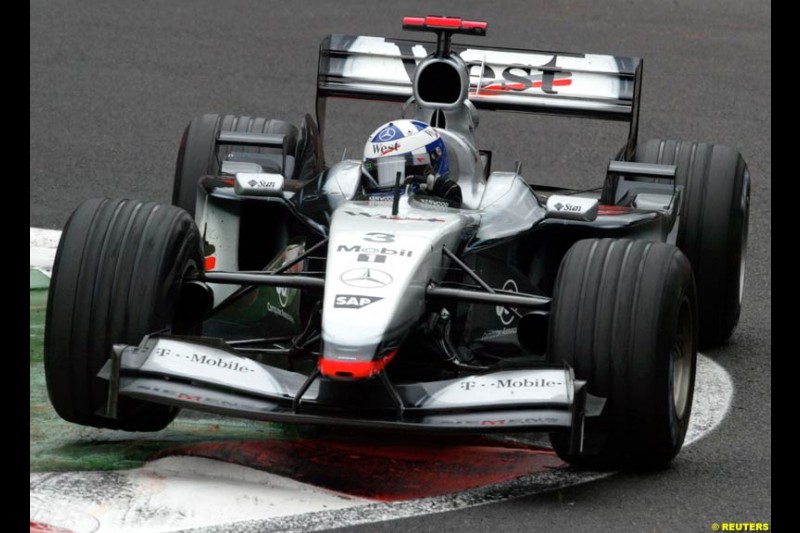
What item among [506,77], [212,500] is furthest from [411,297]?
[506,77]

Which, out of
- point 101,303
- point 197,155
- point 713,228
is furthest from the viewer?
point 197,155

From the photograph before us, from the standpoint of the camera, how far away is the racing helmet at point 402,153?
293 inches

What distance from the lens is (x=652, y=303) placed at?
20.7 feet

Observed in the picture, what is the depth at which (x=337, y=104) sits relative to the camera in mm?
14391

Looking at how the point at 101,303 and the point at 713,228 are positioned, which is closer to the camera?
the point at 101,303

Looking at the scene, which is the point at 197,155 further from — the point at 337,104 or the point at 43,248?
the point at 337,104

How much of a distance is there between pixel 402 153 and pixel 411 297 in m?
1.24

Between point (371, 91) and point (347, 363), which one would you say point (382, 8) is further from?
point (347, 363)

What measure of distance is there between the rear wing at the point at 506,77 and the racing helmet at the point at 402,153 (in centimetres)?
154

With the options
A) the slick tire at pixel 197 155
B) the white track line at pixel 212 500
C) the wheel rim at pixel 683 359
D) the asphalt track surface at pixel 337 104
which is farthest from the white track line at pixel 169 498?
the slick tire at pixel 197 155

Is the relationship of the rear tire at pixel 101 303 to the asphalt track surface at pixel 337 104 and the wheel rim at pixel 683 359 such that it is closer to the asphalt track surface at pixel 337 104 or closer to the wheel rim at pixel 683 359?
the wheel rim at pixel 683 359

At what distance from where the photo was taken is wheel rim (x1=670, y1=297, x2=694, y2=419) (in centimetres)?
670

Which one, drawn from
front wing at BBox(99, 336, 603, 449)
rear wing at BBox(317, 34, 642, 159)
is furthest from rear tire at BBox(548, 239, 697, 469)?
rear wing at BBox(317, 34, 642, 159)

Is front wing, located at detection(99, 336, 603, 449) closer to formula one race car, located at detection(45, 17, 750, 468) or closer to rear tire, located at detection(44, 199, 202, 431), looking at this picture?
formula one race car, located at detection(45, 17, 750, 468)
